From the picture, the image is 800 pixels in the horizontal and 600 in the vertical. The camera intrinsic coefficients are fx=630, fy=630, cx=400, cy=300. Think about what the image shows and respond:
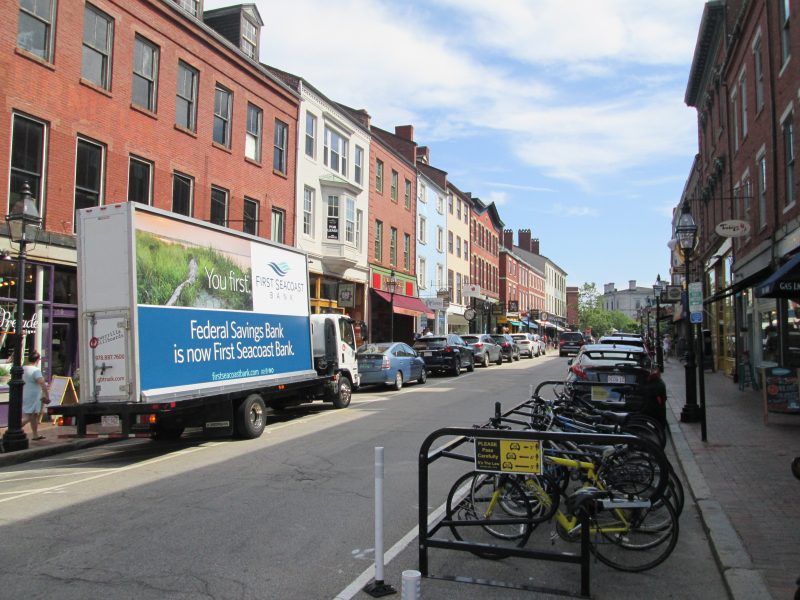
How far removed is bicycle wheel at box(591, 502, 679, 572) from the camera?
4746 millimetres

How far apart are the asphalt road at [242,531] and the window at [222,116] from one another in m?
13.1

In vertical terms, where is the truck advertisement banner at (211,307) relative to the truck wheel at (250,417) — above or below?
above

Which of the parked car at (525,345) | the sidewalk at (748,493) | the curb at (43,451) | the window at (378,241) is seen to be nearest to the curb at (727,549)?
the sidewalk at (748,493)

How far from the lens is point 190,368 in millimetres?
9789

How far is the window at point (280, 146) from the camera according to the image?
24000 millimetres

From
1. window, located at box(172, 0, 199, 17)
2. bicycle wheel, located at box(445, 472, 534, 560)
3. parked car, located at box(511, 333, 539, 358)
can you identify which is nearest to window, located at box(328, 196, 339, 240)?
window, located at box(172, 0, 199, 17)

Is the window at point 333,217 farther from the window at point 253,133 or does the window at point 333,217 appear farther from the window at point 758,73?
the window at point 758,73

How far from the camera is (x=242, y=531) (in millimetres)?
5703

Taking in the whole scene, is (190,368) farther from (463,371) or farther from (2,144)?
(463,371)

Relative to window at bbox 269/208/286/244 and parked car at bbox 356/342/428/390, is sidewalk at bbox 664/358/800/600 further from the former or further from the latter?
window at bbox 269/208/286/244

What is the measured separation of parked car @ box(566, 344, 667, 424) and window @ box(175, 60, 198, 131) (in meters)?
14.1

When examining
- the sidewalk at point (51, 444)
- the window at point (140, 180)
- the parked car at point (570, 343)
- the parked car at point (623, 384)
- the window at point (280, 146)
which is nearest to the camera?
the sidewalk at point (51, 444)

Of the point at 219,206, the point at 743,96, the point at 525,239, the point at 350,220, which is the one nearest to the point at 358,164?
the point at 350,220

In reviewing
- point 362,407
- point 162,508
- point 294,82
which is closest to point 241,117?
point 294,82
